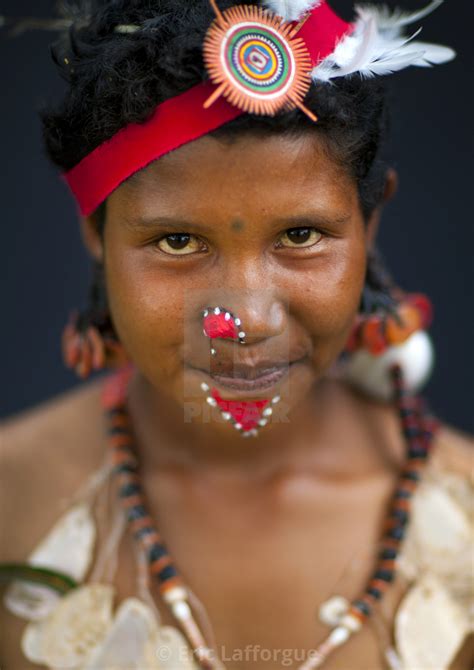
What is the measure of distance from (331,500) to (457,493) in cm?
31

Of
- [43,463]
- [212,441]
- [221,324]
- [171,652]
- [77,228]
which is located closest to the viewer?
[221,324]

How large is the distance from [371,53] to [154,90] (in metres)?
0.40

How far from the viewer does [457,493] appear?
198 cm

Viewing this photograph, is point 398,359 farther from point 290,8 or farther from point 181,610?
point 290,8

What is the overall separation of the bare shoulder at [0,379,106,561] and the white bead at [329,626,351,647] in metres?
0.71

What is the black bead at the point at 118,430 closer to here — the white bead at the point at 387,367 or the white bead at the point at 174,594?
the white bead at the point at 174,594

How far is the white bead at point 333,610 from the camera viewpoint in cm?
180

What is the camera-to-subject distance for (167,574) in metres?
1.81

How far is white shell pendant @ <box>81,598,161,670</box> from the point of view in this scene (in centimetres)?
172

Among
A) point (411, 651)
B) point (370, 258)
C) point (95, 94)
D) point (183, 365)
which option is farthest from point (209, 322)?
point (411, 651)

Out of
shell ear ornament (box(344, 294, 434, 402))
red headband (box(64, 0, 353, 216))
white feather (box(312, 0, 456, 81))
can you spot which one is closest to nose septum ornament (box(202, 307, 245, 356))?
red headband (box(64, 0, 353, 216))

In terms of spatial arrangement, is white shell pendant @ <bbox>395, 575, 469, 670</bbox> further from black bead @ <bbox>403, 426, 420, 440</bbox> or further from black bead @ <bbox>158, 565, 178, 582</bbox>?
black bead @ <bbox>158, 565, 178, 582</bbox>

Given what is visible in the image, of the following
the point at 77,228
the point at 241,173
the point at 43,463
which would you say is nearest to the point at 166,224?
the point at 241,173

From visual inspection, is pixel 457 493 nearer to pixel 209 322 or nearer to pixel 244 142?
pixel 209 322
